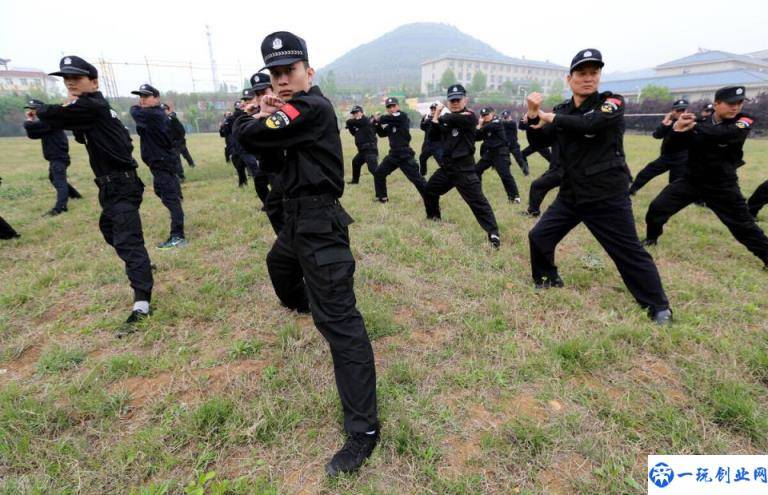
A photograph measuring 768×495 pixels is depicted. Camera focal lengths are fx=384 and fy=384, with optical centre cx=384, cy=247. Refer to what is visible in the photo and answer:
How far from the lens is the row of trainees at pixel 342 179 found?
217 cm

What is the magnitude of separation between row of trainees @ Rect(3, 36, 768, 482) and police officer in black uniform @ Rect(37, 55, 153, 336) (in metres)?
0.01

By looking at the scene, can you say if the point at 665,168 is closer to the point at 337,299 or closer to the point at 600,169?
the point at 600,169

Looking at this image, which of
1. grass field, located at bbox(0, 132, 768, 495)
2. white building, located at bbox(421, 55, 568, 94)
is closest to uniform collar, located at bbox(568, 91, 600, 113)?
grass field, located at bbox(0, 132, 768, 495)

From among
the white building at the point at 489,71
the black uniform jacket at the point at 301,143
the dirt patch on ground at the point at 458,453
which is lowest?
the dirt patch on ground at the point at 458,453

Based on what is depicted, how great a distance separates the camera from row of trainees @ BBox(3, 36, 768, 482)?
85.5 inches

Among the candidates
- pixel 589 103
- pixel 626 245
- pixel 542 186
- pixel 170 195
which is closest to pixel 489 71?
pixel 542 186

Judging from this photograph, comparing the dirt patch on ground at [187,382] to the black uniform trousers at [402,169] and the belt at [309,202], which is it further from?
the black uniform trousers at [402,169]

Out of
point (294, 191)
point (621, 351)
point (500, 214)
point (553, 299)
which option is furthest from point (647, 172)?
point (294, 191)

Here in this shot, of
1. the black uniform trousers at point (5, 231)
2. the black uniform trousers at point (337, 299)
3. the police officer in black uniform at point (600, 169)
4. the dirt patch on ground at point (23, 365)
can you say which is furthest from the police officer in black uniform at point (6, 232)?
the police officer in black uniform at point (600, 169)

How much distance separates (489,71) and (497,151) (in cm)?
14268

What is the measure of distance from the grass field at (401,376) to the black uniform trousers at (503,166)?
9.91ft

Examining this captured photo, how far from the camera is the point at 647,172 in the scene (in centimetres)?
743

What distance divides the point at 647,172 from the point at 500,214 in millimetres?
3210

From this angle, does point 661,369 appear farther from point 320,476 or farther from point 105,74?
point 105,74
